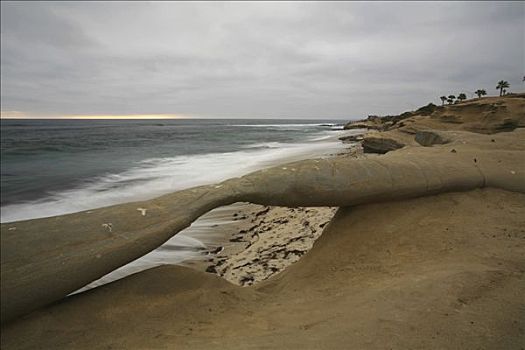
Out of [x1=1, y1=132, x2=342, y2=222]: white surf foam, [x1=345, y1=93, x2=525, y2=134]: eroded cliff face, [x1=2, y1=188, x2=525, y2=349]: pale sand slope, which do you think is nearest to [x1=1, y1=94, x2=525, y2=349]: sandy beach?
[x1=2, y1=188, x2=525, y2=349]: pale sand slope

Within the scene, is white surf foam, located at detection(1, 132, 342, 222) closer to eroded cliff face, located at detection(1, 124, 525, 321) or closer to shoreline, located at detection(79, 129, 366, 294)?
shoreline, located at detection(79, 129, 366, 294)

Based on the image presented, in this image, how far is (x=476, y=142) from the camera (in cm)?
561

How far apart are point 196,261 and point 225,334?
294 cm

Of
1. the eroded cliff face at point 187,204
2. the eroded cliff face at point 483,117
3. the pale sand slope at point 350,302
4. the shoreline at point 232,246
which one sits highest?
the eroded cliff face at point 483,117

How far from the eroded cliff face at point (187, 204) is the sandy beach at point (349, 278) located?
17 millimetres

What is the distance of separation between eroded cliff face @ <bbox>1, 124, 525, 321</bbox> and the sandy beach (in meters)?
0.02

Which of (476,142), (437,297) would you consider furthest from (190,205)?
(476,142)

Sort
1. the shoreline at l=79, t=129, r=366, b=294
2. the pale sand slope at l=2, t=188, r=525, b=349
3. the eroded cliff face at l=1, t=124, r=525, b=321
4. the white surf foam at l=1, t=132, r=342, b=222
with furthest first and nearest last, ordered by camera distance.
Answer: the white surf foam at l=1, t=132, r=342, b=222 → the shoreline at l=79, t=129, r=366, b=294 → the eroded cliff face at l=1, t=124, r=525, b=321 → the pale sand slope at l=2, t=188, r=525, b=349

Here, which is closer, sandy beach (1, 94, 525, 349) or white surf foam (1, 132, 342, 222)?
sandy beach (1, 94, 525, 349)

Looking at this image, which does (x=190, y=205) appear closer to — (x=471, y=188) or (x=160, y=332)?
(x=160, y=332)

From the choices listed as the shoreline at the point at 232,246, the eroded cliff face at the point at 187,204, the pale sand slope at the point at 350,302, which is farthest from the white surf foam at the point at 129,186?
the pale sand slope at the point at 350,302

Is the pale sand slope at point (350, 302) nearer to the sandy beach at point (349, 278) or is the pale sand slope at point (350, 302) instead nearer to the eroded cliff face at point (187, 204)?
the sandy beach at point (349, 278)

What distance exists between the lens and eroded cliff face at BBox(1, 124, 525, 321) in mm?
1971

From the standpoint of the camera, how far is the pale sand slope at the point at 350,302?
1.83 meters
